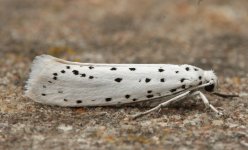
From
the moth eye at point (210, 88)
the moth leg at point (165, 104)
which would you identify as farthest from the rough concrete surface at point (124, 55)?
the moth eye at point (210, 88)

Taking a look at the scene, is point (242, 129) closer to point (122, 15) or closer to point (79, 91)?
point (79, 91)

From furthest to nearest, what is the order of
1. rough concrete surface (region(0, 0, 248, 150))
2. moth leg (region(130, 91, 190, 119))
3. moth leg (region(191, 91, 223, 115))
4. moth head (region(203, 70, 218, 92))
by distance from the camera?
moth head (region(203, 70, 218, 92)) < moth leg (region(191, 91, 223, 115)) < moth leg (region(130, 91, 190, 119)) < rough concrete surface (region(0, 0, 248, 150))

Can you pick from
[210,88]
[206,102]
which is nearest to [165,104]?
[206,102]

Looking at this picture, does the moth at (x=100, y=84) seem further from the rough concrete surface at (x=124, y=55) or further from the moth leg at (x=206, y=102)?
the rough concrete surface at (x=124, y=55)

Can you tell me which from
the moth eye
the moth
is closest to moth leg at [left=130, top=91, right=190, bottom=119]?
the moth

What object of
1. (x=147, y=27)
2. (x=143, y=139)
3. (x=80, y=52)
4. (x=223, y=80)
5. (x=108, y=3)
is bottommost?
(x=143, y=139)

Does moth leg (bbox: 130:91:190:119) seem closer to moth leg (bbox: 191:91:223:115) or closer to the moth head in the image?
moth leg (bbox: 191:91:223:115)

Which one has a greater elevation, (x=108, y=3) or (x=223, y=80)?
(x=108, y=3)

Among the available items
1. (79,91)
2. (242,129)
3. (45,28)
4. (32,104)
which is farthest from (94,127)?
(45,28)
